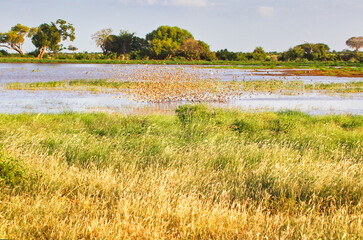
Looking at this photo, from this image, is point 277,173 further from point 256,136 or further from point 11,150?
point 11,150

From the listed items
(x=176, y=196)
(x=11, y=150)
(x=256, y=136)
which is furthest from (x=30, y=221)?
(x=256, y=136)

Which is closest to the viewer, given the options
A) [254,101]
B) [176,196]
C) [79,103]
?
[176,196]

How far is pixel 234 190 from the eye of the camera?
19.5 ft

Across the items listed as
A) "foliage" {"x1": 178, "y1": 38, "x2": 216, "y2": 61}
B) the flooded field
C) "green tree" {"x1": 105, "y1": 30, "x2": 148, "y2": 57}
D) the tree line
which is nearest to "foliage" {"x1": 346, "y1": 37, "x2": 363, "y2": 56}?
the tree line

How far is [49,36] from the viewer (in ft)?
290

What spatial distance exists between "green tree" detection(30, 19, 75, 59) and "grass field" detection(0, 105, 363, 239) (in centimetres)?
8362

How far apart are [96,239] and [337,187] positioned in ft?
12.4

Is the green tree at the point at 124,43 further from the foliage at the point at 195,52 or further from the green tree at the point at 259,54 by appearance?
the green tree at the point at 259,54

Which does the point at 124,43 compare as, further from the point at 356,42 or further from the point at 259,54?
the point at 356,42

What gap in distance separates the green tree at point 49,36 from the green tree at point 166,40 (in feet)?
67.9

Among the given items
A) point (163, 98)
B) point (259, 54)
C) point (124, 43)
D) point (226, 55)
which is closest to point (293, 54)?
point (259, 54)

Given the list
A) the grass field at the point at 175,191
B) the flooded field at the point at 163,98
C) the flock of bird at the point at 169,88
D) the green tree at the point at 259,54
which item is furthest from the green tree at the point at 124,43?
the grass field at the point at 175,191

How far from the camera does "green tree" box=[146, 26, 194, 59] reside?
3135 inches

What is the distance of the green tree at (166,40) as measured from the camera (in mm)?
79625
